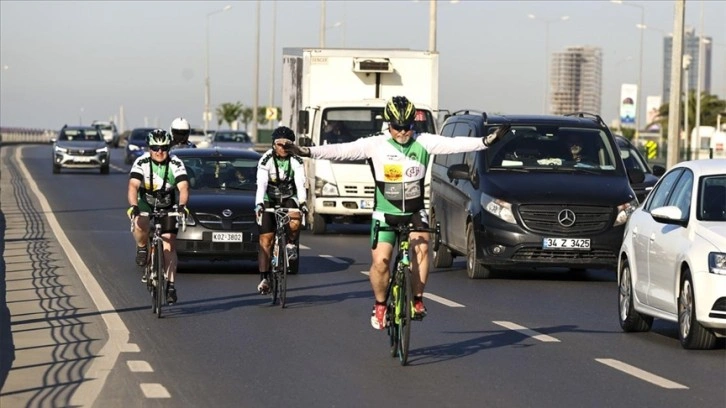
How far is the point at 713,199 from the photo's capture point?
14.0 meters

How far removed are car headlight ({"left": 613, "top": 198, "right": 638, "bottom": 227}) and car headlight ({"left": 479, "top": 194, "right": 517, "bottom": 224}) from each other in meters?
1.19

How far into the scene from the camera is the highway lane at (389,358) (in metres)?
10.9

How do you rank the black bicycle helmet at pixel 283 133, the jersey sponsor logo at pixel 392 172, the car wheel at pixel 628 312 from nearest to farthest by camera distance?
the jersey sponsor logo at pixel 392 172 < the car wheel at pixel 628 312 < the black bicycle helmet at pixel 283 133

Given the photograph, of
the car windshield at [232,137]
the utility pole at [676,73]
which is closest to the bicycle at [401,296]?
the utility pole at [676,73]

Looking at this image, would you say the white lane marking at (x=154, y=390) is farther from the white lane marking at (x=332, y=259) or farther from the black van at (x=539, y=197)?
the white lane marking at (x=332, y=259)

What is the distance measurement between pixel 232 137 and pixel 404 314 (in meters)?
54.9

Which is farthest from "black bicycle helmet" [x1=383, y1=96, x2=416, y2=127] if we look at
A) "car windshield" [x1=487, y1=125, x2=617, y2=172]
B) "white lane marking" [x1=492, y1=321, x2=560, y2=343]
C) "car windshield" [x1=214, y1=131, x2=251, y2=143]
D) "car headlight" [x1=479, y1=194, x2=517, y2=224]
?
"car windshield" [x1=214, y1=131, x2=251, y2=143]

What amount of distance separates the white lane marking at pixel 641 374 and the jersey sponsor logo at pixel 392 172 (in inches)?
77.8

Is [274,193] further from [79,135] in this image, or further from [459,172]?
[79,135]

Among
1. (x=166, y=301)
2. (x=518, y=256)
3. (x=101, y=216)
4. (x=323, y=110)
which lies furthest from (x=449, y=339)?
(x=101, y=216)

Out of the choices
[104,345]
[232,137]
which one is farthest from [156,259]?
[232,137]

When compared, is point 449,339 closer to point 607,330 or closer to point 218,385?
point 607,330

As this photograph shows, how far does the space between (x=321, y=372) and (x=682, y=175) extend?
4.21 meters

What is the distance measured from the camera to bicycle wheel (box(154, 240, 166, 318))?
15781 mm
